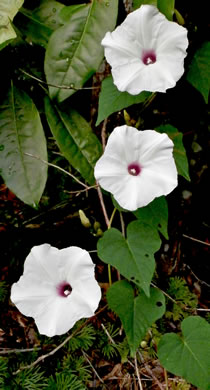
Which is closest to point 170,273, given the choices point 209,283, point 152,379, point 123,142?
point 209,283

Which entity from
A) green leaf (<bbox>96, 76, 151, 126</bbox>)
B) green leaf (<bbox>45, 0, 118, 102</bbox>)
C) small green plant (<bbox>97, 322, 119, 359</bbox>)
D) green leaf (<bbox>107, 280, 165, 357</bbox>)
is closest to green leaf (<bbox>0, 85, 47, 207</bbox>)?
green leaf (<bbox>45, 0, 118, 102</bbox>)

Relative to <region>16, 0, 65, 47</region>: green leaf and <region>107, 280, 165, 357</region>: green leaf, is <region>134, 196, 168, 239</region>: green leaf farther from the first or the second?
<region>16, 0, 65, 47</region>: green leaf

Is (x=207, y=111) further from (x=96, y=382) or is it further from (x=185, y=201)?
(x=96, y=382)

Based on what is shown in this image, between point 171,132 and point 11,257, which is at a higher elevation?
point 171,132

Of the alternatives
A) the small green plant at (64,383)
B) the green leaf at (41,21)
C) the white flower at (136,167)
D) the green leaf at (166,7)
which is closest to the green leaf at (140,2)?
the green leaf at (166,7)

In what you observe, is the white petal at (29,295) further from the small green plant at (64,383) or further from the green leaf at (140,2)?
the green leaf at (140,2)

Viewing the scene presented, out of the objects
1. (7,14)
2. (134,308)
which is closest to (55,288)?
(134,308)

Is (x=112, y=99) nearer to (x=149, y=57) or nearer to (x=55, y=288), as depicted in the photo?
(x=149, y=57)
